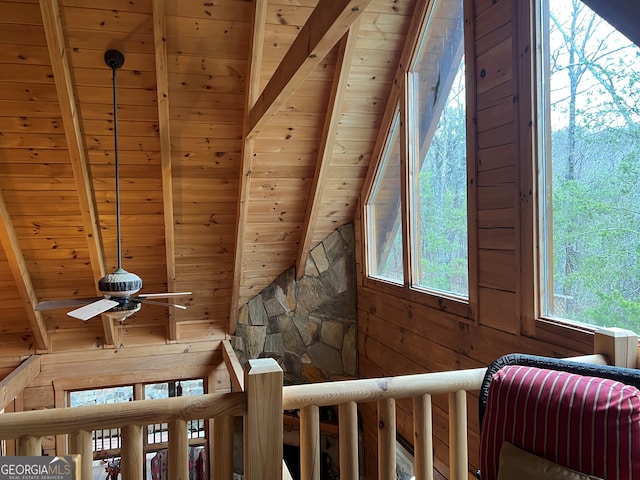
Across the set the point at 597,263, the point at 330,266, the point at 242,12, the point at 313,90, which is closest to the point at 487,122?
the point at 597,263

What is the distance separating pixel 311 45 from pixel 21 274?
11.9 ft

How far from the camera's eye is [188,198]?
4039mm

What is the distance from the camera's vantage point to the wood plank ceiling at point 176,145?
2.93 m

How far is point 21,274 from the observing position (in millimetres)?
4031

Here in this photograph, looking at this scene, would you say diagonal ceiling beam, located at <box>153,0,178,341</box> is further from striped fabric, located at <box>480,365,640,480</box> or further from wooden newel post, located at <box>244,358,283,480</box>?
striped fabric, located at <box>480,365,640,480</box>

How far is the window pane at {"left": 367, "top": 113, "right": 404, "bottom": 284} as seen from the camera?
3998mm

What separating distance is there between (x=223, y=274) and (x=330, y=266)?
1.21 m

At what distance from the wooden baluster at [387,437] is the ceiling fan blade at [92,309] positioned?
191 centimetres

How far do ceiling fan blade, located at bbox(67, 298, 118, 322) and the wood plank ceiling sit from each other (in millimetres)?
1215

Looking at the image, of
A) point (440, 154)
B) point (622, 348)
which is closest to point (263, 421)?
point (622, 348)

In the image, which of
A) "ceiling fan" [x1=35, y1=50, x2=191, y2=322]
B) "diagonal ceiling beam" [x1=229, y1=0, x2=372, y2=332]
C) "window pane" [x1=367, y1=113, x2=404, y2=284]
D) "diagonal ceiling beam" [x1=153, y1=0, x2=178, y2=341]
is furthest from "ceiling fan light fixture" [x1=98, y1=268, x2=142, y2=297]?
"window pane" [x1=367, y1=113, x2=404, y2=284]

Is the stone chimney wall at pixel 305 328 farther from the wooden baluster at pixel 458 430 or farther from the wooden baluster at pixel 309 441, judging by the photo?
the wooden baluster at pixel 309 441

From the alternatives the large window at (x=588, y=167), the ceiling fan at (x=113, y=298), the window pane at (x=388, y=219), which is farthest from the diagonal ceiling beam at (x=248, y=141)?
the large window at (x=588, y=167)

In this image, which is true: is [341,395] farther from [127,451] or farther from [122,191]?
[122,191]
